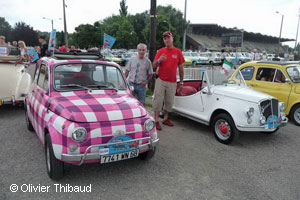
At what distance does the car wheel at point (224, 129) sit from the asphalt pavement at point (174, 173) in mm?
158

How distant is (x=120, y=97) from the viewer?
387 cm

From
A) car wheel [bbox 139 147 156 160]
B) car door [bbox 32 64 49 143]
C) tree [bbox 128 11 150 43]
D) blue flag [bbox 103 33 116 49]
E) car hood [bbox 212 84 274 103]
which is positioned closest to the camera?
car door [bbox 32 64 49 143]

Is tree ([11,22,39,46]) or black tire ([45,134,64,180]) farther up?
tree ([11,22,39,46])

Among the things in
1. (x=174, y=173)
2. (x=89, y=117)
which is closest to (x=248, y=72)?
(x=174, y=173)

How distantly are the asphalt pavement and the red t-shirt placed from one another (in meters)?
1.44

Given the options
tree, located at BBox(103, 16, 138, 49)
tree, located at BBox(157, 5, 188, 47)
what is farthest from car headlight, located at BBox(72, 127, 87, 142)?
tree, located at BBox(103, 16, 138, 49)

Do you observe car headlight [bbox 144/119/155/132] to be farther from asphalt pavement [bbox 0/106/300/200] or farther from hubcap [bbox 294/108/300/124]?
hubcap [bbox 294/108/300/124]

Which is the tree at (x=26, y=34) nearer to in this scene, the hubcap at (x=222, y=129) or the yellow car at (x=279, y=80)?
the yellow car at (x=279, y=80)

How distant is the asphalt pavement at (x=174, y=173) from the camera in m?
3.16

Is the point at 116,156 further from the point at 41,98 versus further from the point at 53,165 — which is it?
the point at 41,98

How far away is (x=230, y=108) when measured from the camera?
4918 millimetres

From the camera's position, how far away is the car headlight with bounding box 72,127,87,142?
Answer: 2965mm

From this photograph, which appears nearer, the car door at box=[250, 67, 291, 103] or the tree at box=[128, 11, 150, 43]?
the car door at box=[250, 67, 291, 103]

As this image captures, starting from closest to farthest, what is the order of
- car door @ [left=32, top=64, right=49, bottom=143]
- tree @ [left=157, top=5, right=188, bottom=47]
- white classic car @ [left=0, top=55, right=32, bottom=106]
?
car door @ [left=32, top=64, right=49, bottom=143]
white classic car @ [left=0, top=55, right=32, bottom=106]
tree @ [left=157, top=5, right=188, bottom=47]
